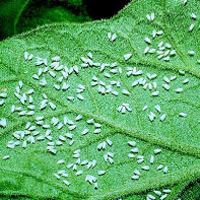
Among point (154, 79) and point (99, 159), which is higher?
point (154, 79)

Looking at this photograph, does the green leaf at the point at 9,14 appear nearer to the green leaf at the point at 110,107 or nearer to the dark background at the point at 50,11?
the dark background at the point at 50,11

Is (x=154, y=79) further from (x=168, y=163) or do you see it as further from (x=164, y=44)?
(x=168, y=163)

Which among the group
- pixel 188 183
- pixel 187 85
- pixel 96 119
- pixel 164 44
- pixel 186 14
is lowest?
pixel 188 183

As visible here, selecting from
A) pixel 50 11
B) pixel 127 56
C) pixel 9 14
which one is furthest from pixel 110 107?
pixel 9 14

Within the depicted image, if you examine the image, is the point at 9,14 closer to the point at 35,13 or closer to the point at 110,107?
the point at 35,13

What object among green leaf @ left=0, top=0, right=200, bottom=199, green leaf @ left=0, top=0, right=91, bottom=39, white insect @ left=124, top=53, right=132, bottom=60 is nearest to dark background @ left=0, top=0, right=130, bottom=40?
green leaf @ left=0, top=0, right=91, bottom=39

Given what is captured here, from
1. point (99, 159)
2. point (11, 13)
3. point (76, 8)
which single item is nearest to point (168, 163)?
point (99, 159)

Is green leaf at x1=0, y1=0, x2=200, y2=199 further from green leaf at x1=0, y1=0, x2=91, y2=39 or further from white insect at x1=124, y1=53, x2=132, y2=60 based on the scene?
green leaf at x1=0, y1=0, x2=91, y2=39

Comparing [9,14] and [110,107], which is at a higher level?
[9,14]

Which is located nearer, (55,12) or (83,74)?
(83,74)
